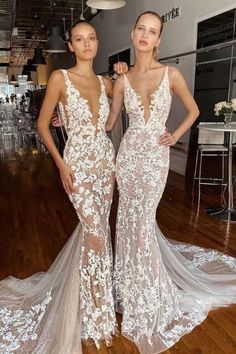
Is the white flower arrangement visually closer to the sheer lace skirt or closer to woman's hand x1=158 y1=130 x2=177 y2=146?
the sheer lace skirt

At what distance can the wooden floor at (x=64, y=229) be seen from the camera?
6.93ft

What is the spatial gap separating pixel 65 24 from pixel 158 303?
12303 mm

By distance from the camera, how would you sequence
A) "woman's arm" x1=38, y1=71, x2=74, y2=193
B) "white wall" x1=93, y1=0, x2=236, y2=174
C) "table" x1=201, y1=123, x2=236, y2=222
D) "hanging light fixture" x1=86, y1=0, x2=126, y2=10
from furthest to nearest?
1. "white wall" x1=93, y1=0, x2=236, y2=174
2. "table" x1=201, y1=123, x2=236, y2=222
3. "hanging light fixture" x1=86, y1=0, x2=126, y2=10
4. "woman's arm" x1=38, y1=71, x2=74, y2=193

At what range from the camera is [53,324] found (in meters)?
2.15

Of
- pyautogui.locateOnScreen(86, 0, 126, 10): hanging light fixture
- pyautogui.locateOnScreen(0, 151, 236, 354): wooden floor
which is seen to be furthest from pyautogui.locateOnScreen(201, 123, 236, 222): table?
pyautogui.locateOnScreen(86, 0, 126, 10): hanging light fixture

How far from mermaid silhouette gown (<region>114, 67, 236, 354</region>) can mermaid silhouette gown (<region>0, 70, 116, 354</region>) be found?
0.38 feet

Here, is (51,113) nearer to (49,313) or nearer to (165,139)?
(165,139)

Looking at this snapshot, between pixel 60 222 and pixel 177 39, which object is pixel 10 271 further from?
pixel 177 39

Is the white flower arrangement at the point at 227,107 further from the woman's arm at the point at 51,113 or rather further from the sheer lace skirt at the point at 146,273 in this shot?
the woman's arm at the point at 51,113

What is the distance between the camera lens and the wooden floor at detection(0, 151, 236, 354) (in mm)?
2111

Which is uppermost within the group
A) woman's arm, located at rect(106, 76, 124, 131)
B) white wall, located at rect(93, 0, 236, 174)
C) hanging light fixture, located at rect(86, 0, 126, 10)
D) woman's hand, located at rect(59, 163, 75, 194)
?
white wall, located at rect(93, 0, 236, 174)

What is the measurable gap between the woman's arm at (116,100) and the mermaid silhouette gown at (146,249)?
4 centimetres

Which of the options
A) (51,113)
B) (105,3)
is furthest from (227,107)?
(51,113)

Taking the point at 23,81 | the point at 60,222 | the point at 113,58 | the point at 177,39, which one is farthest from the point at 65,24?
the point at 23,81
